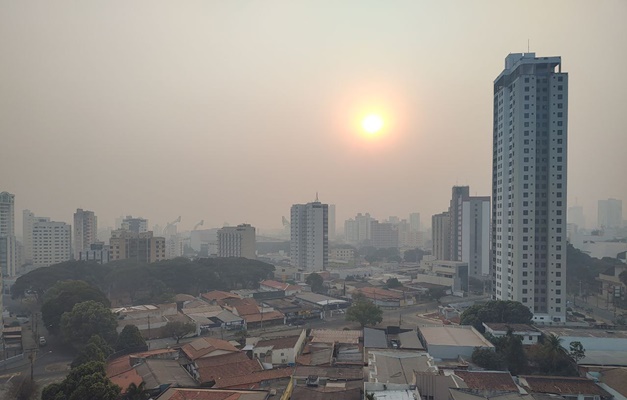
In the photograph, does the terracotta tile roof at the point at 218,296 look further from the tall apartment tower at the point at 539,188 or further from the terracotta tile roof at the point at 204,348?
the tall apartment tower at the point at 539,188

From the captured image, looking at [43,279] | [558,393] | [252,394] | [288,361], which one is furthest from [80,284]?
[558,393]

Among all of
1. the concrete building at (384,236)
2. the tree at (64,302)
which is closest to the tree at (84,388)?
the tree at (64,302)

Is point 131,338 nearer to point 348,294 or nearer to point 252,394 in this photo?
point 252,394

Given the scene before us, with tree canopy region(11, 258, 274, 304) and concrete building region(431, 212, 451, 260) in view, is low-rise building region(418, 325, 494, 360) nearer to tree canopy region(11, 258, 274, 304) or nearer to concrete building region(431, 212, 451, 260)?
tree canopy region(11, 258, 274, 304)

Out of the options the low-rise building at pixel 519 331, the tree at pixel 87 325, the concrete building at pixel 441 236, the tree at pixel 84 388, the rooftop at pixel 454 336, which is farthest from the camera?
the concrete building at pixel 441 236

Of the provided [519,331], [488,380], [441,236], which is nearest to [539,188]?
[519,331]

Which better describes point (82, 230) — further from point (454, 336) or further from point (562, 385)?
point (562, 385)
